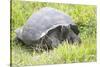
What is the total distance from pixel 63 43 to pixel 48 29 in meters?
0.26

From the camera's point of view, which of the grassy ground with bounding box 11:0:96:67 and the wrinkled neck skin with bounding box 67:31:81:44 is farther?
the wrinkled neck skin with bounding box 67:31:81:44

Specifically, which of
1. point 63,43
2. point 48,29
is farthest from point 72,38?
point 48,29

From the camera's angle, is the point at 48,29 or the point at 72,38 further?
the point at 72,38

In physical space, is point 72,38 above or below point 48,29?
below

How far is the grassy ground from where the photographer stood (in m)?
2.41

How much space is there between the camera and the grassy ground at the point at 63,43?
2414 millimetres

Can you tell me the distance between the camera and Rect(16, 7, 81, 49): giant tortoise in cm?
246

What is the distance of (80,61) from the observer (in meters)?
2.69

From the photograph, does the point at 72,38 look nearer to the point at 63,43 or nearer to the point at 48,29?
the point at 63,43

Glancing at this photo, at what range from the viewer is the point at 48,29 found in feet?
8.29

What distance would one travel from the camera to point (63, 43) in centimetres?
260

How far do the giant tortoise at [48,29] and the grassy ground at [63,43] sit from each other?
57 millimetres

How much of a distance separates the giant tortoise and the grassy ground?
2.3 inches
